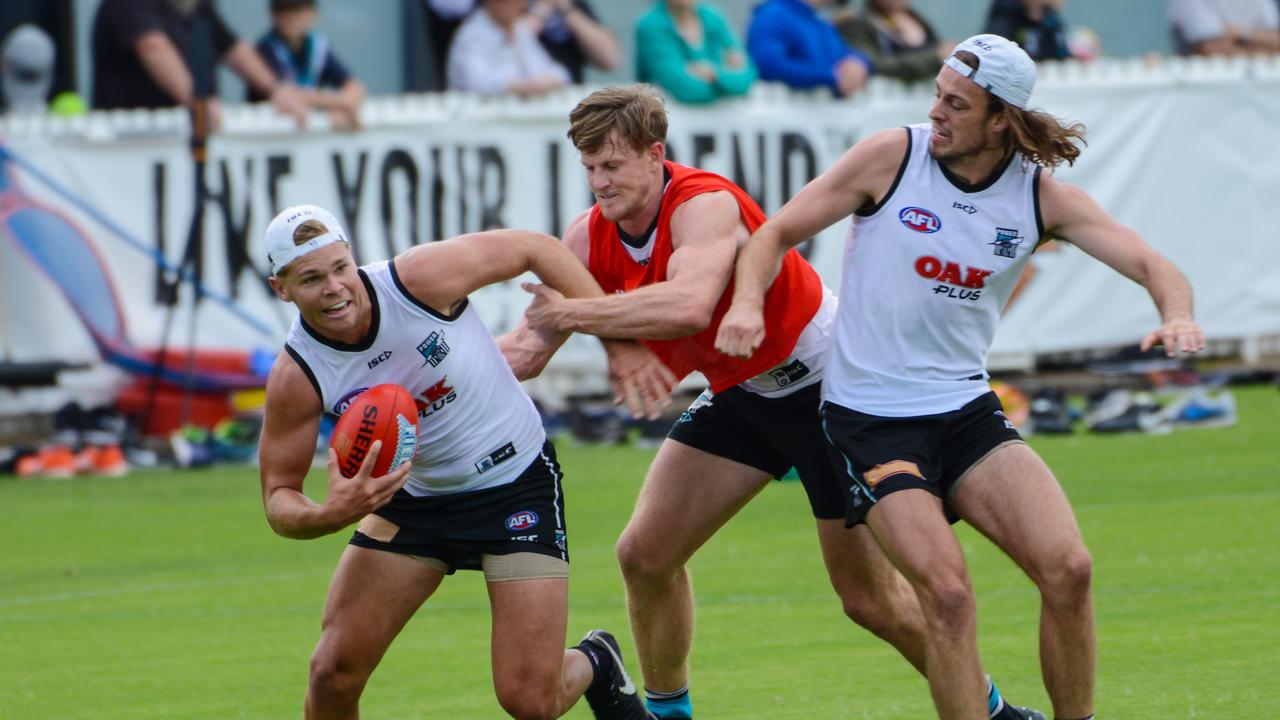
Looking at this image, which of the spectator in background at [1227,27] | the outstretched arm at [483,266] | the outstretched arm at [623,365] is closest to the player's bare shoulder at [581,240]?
the outstretched arm at [623,365]

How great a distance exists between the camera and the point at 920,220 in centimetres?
659

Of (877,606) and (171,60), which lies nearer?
(877,606)

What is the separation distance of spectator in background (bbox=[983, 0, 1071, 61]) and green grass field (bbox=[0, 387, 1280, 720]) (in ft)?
15.0

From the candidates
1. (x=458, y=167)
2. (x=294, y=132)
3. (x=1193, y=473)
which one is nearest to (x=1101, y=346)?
(x=1193, y=473)

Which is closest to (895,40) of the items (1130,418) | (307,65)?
(1130,418)

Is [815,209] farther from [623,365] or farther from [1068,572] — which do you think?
[1068,572]

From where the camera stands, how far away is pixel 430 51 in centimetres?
1961

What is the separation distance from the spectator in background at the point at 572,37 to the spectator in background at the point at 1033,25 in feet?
10.9

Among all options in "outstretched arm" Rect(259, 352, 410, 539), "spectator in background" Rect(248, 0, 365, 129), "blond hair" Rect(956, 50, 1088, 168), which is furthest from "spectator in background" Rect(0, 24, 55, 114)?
"blond hair" Rect(956, 50, 1088, 168)

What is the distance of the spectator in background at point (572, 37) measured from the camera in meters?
16.5

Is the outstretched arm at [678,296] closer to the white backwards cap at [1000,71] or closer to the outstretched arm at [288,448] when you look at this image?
Answer: the outstretched arm at [288,448]

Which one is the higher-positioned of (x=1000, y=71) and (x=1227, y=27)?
(x=1000, y=71)

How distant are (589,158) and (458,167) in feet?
30.1

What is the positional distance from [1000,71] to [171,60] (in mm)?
10218
